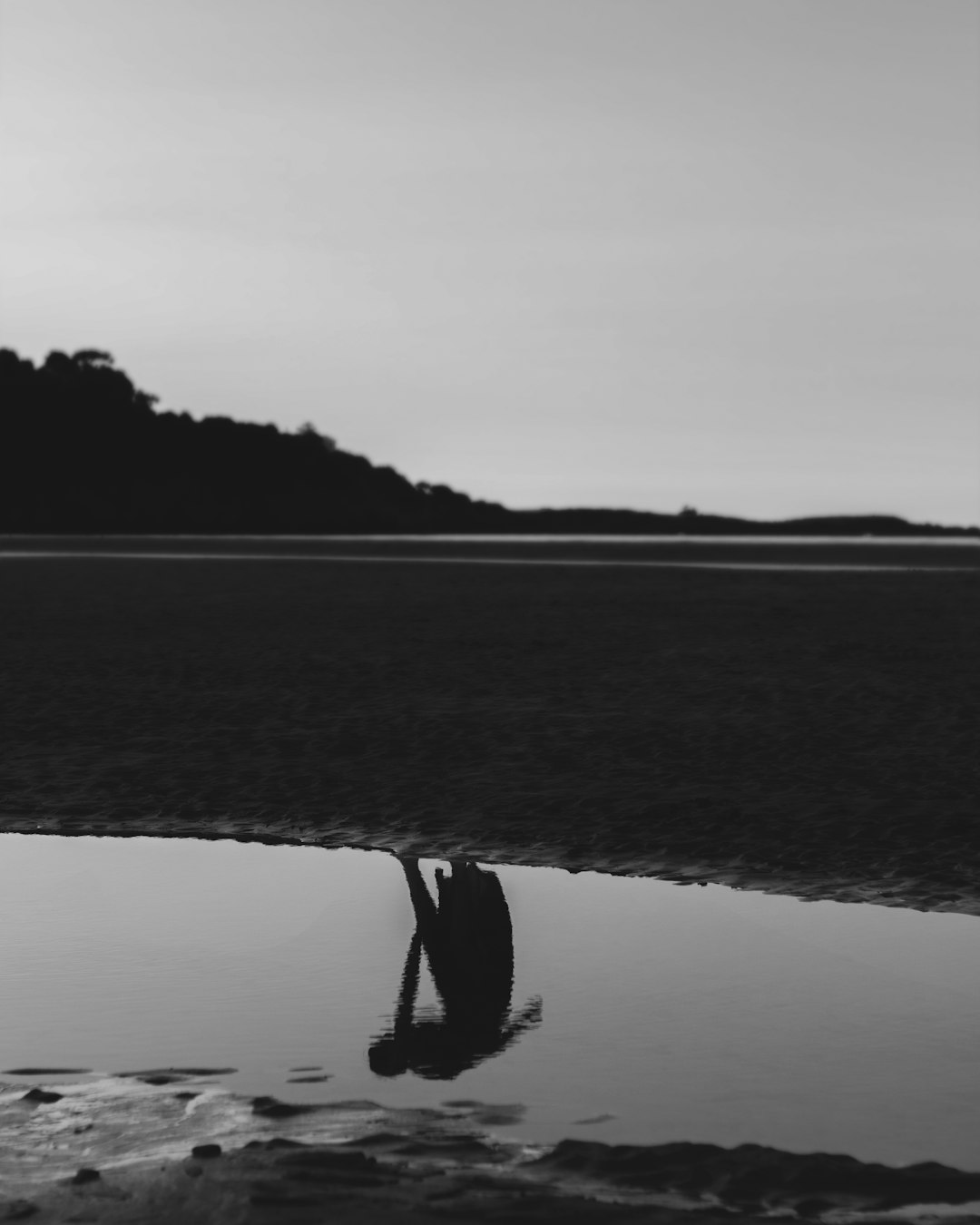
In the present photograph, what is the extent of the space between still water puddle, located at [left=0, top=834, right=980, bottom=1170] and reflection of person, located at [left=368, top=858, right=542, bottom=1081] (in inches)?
0.7

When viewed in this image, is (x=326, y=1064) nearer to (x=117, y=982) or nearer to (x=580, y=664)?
(x=117, y=982)

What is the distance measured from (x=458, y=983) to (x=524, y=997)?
406 mm

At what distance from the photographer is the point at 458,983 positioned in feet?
24.0

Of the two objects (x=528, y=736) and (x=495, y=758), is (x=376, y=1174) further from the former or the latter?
(x=528, y=736)

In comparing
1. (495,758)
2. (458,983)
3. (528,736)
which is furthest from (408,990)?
(528,736)

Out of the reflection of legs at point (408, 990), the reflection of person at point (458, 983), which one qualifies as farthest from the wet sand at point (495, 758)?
the reflection of legs at point (408, 990)

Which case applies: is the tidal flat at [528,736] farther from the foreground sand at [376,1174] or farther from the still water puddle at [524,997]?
the foreground sand at [376,1174]

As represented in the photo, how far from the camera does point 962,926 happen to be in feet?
27.8

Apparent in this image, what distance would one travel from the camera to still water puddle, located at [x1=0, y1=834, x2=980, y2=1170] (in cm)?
561

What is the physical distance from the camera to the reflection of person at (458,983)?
241 inches

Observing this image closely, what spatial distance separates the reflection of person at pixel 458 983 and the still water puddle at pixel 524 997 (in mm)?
18

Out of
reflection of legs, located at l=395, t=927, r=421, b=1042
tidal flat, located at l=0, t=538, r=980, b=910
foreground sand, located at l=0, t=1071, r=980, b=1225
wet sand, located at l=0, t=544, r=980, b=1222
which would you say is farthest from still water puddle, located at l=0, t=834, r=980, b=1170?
tidal flat, located at l=0, t=538, r=980, b=910

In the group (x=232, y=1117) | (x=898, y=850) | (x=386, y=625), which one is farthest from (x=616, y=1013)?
(x=386, y=625)

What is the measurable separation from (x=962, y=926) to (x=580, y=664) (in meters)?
12.5
